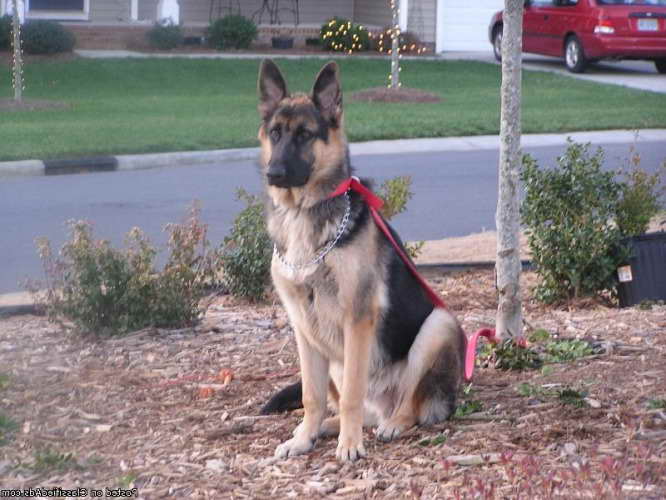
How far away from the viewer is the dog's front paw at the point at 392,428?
16.6ft

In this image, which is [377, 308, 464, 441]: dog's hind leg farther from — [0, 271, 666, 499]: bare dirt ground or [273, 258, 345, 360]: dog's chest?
[273, 258, 345, 360]: dog's chest

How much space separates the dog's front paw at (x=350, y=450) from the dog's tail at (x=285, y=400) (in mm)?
626

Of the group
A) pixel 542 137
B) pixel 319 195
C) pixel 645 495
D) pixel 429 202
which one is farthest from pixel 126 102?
pixel 645 495

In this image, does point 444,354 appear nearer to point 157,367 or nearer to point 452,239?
point 157,367

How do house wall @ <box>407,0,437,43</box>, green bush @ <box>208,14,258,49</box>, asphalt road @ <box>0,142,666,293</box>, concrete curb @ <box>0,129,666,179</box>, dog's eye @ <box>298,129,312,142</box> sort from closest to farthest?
dog's eye @ <box>298,129,312,142</box>, asphalt road @ <box>0,142,666,293</box>, concrete curb @ <box>0,129,666,179</box>, green bush @ <box>208,14,258,49</box>, house wall @ <box>407,0,437,43</box>

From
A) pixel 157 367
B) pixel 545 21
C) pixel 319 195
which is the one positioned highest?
pixel 545 21

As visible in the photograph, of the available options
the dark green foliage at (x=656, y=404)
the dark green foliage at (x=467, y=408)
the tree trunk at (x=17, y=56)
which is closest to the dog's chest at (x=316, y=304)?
the dark green foliage at (x=467, y=408)

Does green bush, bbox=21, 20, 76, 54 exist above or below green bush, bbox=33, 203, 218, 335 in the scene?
above

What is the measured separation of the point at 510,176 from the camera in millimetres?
6047

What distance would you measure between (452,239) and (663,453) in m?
6.07

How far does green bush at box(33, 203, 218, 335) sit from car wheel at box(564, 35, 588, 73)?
758 inches

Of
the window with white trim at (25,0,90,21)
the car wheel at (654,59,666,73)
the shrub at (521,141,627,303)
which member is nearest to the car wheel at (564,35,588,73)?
the car wheel at (654,59,666,73)

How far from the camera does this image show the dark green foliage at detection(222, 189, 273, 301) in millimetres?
7852

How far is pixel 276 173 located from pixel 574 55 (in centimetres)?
2143
